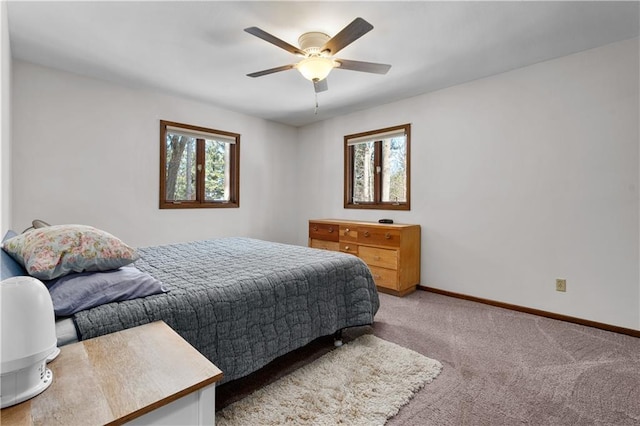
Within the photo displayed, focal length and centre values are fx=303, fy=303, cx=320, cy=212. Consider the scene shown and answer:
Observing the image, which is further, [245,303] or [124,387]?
[245,303]

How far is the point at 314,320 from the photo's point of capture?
1.94 metres

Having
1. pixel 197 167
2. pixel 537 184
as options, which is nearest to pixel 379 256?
pixel 537 184

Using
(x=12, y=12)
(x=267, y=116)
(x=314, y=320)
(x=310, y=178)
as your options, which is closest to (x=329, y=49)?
(x=314, y=320)

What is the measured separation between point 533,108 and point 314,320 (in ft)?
9.45

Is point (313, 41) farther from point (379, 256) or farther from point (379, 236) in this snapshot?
point (379, 256)

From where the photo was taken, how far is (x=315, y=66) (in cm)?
233

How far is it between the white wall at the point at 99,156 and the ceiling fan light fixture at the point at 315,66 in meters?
2.21

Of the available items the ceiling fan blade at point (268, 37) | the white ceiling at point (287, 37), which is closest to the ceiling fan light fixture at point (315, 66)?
the ceiling fan blade at point (268, 37)

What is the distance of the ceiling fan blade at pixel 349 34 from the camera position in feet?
5.92

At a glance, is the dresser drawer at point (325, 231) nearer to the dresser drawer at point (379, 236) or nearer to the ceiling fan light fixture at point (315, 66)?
the dresser drawer at point (379, 236)

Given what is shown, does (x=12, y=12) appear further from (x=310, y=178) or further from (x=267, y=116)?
(x=310, y=178)

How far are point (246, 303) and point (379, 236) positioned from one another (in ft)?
7.46

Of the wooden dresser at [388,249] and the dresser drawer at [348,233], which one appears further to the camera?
the dresser drawer at [348,233]

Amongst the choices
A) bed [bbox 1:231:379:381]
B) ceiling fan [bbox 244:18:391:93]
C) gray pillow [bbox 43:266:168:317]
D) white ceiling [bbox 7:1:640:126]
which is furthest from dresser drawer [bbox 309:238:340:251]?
gray pillow [bbox 43:266:168:317]
